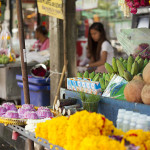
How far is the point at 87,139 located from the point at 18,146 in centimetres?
169

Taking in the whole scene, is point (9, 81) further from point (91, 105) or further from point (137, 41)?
point (91, 105)

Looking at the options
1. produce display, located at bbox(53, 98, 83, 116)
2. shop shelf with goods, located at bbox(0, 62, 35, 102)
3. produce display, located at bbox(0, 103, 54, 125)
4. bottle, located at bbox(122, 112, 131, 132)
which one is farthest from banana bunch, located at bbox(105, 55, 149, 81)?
shop shelf with goods, located at bbox(0, 62, 35, 102)

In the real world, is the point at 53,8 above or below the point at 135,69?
above

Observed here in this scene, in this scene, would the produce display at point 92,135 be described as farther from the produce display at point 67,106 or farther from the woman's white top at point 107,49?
the woman's white top at point 107,49

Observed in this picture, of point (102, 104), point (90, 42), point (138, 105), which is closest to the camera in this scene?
point (138, 105)

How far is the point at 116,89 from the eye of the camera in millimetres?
2529

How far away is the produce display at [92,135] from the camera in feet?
4.61

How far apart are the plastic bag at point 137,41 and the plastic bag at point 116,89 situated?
764 mm

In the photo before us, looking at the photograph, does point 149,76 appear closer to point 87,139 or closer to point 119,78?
point 119,78

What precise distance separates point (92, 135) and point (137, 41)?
6.96 ft

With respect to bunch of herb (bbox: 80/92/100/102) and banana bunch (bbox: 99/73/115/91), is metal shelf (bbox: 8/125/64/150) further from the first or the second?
banana bunch (bbox: 99/73/115/91)

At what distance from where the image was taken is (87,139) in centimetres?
145

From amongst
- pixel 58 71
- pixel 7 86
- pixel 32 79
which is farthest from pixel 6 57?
pixel 58 71

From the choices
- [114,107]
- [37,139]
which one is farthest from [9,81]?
[37,139]
